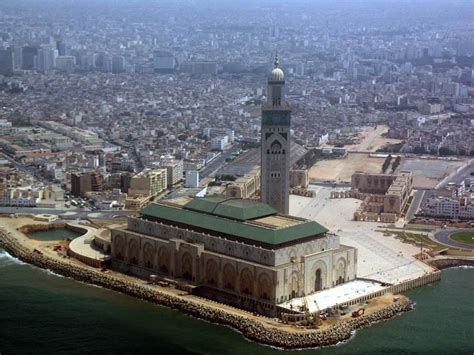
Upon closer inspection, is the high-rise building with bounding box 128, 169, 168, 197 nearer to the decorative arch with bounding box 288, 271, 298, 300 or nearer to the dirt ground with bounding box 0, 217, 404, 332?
the dirt ground with bounding box 0, 217, 404, 332

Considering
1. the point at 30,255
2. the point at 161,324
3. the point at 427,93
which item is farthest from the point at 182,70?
the point at 161,324

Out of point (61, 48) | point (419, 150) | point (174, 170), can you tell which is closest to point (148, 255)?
point (174, 170)

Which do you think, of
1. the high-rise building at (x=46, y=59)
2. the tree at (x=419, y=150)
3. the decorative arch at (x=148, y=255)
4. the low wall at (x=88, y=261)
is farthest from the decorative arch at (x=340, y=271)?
the high-rise building at (x=46, y=59)

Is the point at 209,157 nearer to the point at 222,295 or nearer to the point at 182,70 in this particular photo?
A: the point at 222,295

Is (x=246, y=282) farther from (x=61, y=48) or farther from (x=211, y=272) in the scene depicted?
(x=61, y=48)

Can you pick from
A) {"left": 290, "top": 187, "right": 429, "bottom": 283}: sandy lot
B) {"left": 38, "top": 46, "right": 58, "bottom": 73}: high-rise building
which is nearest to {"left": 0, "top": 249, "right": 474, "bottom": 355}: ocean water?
{"left": 290, "top": 187, "right": 429, "bottom": 283}: sandy lot
